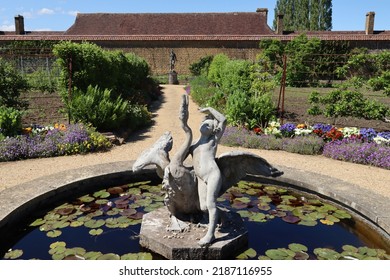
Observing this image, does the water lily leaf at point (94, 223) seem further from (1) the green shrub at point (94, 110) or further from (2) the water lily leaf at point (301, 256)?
(1) the green shrub at point (94, 110)

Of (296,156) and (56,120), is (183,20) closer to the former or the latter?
(56,120)

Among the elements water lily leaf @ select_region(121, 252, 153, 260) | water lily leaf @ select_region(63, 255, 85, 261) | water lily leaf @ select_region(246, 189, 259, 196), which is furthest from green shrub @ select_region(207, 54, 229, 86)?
water lily leaf @ select_region(63, 255, 85, 261)

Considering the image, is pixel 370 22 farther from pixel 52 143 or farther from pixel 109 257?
pixel 109 257

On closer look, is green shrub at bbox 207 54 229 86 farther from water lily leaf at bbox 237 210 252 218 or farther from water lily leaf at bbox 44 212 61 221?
water lily leaf at bbox 44 212 61 221

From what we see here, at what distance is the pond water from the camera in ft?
12.2

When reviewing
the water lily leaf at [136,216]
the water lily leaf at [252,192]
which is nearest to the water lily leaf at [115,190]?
the water lily leaf at [136,216]

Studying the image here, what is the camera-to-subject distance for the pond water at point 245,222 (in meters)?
3.73

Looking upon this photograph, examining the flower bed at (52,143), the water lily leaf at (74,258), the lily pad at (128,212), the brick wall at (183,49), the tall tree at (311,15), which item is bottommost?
the water lily leaf at (74,258)

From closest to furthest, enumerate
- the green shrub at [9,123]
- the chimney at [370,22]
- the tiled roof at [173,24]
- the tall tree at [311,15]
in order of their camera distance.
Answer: the green shrub at [9,123] < the chimney at [370,22] < the tiled roof at [173,24] < the tall tree at [311,15]

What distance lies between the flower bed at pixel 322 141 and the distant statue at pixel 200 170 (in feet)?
14.1

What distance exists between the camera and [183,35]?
2702 centimetres

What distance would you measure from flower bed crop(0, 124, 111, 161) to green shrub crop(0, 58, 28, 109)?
3.19 metres

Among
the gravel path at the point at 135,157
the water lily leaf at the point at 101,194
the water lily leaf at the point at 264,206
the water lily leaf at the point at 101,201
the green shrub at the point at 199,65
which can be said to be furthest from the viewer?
the green shrub at the point at 199,65

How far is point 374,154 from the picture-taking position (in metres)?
7.07
